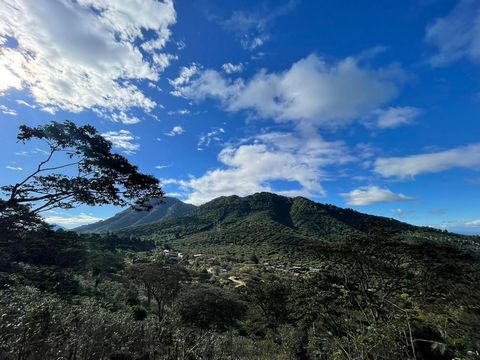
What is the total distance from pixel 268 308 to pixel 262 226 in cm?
9261

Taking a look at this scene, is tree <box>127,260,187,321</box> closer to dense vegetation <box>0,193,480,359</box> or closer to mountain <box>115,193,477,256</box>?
dense vegetation <box>0,193,480,359</box>

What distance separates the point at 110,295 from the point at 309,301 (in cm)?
2268

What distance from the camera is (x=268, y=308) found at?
103ft

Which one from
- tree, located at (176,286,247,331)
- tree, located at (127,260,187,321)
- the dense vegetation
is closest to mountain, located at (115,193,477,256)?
the dense vegetation

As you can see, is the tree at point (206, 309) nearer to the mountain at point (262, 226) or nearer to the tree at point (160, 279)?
the tree at point (160, 279)

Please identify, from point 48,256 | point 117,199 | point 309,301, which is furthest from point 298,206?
point 117,199

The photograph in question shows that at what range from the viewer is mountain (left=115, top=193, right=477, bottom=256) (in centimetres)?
10306

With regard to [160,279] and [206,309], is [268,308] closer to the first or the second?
[206,309]

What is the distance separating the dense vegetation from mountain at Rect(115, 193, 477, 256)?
53.2 m

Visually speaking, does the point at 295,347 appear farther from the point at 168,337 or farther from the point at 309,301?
the point at 168,337

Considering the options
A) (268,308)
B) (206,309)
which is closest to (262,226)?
(268,308)

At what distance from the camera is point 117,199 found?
13172mm

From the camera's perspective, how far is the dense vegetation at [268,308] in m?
7.97

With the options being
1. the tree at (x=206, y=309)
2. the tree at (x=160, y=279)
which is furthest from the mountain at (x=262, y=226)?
the tree at (x=206, y=309)
